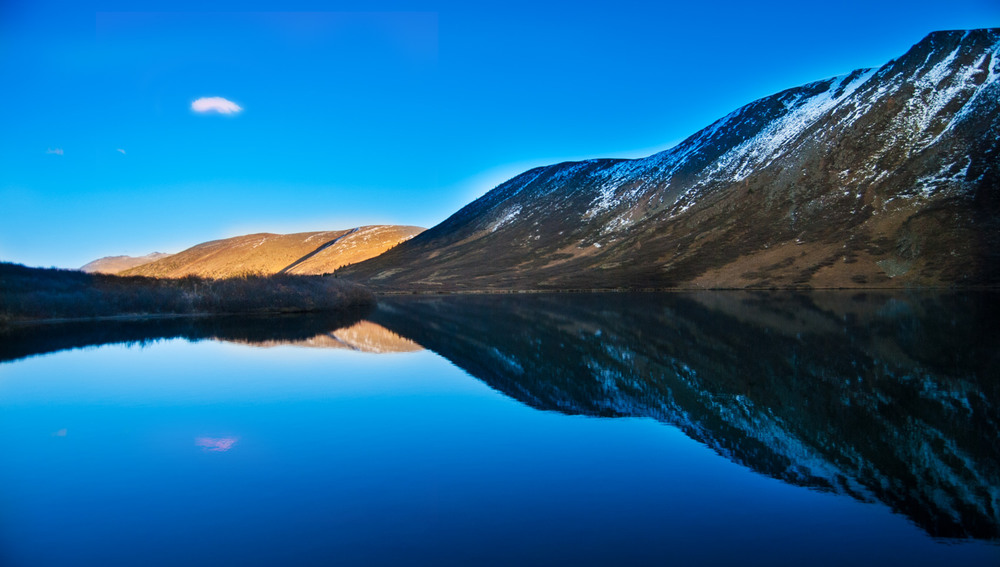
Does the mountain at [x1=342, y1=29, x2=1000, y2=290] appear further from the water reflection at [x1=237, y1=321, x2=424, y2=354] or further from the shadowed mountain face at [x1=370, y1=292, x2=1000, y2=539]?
the water reflection at [x1=237, y1=321, x2=424, y2=354]

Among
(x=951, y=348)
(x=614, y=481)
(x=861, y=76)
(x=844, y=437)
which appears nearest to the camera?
(x=614, y=481)

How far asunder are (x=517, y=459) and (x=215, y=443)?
561cm

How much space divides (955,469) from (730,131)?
145 meters

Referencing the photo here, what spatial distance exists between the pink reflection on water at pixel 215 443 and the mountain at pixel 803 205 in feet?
257

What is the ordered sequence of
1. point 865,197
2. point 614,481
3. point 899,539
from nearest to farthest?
point 899,539
point 614,481
point 865,197

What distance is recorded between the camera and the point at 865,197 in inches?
3770

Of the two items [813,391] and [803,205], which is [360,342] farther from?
[803,205]

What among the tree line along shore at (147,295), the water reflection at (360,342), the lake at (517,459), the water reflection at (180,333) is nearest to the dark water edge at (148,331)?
the water reflection at (180,333)

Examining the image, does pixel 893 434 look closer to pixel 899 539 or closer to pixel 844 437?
pixel 844 437

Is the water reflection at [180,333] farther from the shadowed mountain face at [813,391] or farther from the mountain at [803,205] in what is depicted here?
the mountain at [803,205]

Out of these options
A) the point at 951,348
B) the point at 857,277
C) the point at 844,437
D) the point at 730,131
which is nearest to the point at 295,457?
the point at 844,437

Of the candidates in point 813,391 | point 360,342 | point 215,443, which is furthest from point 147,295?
point 813,391

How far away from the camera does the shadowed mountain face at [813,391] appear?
859cm

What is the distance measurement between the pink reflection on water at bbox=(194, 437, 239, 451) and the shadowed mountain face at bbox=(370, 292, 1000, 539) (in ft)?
20.9
